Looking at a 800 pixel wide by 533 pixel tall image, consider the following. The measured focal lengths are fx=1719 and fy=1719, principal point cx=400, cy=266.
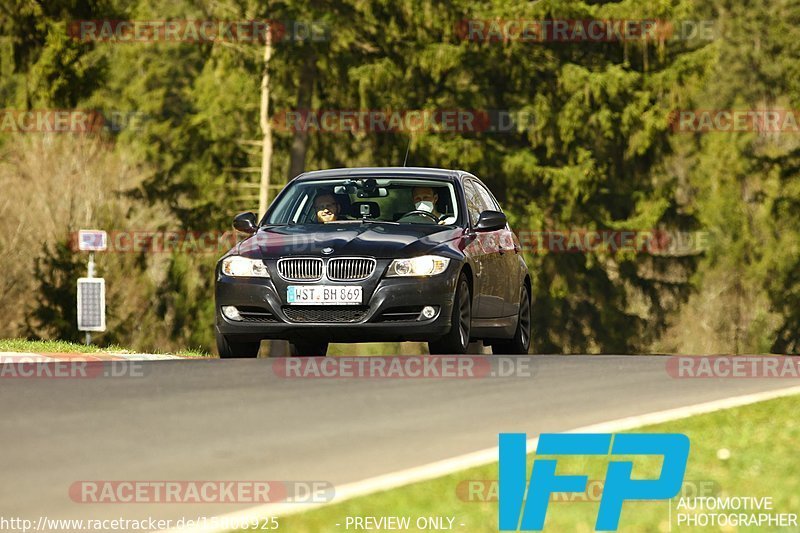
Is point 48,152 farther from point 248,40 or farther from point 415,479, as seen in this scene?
point 415,479

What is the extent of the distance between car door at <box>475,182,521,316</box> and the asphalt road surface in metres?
2.59

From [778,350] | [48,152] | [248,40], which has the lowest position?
[778,350]

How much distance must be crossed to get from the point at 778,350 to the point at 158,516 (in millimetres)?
46529

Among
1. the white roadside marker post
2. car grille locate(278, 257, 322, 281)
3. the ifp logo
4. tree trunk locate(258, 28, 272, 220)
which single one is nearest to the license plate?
car grille locate(278, 257, 322, 281)

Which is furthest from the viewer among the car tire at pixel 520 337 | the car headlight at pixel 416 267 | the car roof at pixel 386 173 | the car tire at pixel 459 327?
the car tire at pixel 520 337

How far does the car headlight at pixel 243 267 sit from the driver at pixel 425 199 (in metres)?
2.05

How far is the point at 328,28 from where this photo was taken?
1641 inches

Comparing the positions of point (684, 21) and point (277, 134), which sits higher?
point (684, 21)

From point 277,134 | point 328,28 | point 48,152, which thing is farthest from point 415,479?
point 48,152

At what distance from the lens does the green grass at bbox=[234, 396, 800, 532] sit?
6926 millimetres

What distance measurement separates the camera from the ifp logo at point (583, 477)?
22.8 ft

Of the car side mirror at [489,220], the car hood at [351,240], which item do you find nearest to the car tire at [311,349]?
the car hood at [351,240]

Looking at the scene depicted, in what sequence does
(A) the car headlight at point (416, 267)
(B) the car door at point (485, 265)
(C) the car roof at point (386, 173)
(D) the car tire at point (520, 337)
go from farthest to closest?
(D) the car tire at point (520, 337)
(C) the car roof at point (386, 173)
(B) the car door at point (485, 265)
(A) the car headlight at point (416, 267)

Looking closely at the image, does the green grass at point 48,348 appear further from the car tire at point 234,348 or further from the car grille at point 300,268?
the car grille at point 300,268
